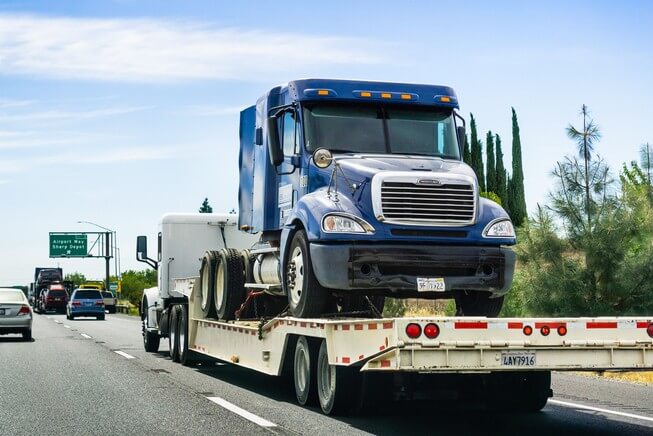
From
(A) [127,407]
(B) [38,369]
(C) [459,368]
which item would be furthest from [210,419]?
(B) [38,369]

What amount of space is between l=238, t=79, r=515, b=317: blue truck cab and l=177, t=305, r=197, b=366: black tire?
5.20 m

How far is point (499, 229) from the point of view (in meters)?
11.5

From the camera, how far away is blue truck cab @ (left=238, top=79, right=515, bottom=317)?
36.6 feet

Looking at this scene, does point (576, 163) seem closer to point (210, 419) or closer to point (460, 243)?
point (460, 243)

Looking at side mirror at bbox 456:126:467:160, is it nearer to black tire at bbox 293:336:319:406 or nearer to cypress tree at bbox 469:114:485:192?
black tire at bbox 293:336:319:406

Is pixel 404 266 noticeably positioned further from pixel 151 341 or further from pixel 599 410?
pixel 151 341

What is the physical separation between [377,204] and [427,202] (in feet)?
1.79

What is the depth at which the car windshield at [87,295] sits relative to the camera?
55.5m

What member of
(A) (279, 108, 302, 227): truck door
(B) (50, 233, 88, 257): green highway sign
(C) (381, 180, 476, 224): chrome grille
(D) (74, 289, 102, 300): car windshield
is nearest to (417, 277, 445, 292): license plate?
(C) (381, 180, 476, 224): chrome grille

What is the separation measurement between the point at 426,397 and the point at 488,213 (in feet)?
7.22

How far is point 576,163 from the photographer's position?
2161 centimetres

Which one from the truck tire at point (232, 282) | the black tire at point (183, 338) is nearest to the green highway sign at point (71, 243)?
the black tire at point (183, 338)

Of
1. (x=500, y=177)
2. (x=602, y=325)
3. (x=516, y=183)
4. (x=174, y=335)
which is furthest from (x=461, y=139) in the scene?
(x=500, y=177)

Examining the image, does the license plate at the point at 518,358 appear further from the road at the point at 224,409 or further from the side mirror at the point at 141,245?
the side mirror at the point at 141,245
